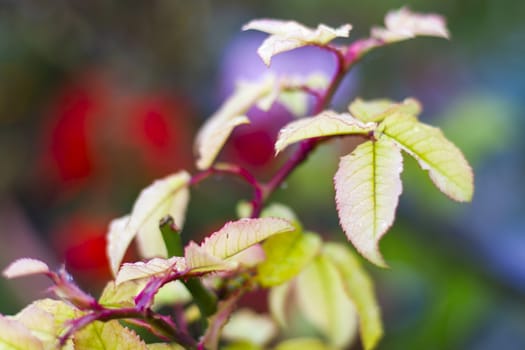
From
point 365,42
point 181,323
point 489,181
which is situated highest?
point 365,42

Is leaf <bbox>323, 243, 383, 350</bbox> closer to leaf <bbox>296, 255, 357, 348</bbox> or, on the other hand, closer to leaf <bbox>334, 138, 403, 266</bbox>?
leaf <bbox>296, 255, 357, 348</bbox>

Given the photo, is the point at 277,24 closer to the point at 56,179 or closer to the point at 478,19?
the point at 56,179

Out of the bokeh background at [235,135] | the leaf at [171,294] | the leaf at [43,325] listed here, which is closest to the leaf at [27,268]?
the leaf at [43,325]

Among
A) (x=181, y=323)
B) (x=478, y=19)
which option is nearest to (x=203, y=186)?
(x=478, y=19)

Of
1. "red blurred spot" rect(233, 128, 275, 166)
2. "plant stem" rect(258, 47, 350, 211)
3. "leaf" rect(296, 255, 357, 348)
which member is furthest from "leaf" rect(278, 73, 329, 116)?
Result: "red blurred spot" rect(233, 128, 275, 166)

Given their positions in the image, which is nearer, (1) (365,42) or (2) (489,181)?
(1) (365,42)

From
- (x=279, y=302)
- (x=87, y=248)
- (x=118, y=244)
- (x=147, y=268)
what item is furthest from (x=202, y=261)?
(x=87, y=248)

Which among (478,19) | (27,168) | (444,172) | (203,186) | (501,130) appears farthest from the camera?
(478,19)
